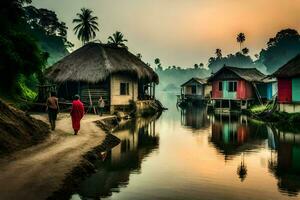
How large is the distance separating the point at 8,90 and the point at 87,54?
9245 mm

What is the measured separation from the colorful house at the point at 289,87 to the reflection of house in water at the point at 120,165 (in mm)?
14142

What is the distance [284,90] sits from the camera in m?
32.4

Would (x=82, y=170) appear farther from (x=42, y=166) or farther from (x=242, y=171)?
(x=242, y=171)

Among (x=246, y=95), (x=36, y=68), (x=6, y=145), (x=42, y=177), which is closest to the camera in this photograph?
(x=42, y=177)

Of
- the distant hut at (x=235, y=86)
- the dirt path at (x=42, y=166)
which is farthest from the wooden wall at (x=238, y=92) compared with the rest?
the dirt path at (x=42, y=166)

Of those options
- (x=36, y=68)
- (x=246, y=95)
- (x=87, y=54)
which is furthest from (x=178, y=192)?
(x=246, y=95)

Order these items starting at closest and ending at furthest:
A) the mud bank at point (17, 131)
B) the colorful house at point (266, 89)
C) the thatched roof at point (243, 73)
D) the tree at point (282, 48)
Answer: the mud bank at point (17, 131), the thatched roof at point (243, 73), the colorful house at point (266, 89), the tree at point (282, 48)

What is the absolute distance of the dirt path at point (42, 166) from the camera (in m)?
8.75

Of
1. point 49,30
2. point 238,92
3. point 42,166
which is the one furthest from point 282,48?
point 42,166

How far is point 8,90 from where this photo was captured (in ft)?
97.5

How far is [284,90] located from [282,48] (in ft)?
305

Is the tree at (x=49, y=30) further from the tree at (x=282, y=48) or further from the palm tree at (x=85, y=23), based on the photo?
the tree at (x=282, y=48)

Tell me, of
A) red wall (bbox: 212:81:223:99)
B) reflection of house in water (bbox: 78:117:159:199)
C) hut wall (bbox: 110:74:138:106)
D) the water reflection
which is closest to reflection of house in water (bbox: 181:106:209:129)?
the water reflection

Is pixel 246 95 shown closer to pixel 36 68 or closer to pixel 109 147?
pixel 36 68
